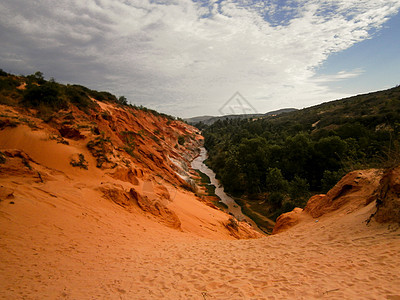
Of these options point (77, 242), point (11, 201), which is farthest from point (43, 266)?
point (11, 201)

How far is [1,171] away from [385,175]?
13606 millimetres

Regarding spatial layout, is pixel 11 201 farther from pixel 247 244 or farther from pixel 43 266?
pixel 247 244

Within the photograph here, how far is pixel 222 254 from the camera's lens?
266 inches

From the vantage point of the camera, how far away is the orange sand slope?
409cm

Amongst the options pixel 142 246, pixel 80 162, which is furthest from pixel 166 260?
pixel 80 162

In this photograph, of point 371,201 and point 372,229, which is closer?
point 372,229

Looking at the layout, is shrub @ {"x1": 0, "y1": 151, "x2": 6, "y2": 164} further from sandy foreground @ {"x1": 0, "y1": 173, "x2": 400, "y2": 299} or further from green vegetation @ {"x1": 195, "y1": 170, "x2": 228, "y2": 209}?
green vegetation @ {"x1": 195, "y1": 170, "x2": 228, "y2": 209}

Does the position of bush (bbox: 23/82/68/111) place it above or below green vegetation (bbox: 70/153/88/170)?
above

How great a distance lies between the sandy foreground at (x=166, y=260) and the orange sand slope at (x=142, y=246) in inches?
1.0

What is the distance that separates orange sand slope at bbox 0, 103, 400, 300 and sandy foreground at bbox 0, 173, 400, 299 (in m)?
0.03

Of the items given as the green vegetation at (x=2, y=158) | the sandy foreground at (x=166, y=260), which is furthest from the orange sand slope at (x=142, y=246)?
the green vegetation at (x=2, y=158)

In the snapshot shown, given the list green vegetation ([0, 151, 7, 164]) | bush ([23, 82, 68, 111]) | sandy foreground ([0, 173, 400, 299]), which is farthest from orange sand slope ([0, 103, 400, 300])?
bush ([23, 82, 68, 111])

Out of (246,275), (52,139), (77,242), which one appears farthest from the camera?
(52,139)

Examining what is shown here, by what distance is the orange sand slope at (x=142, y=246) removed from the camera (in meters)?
4.09
